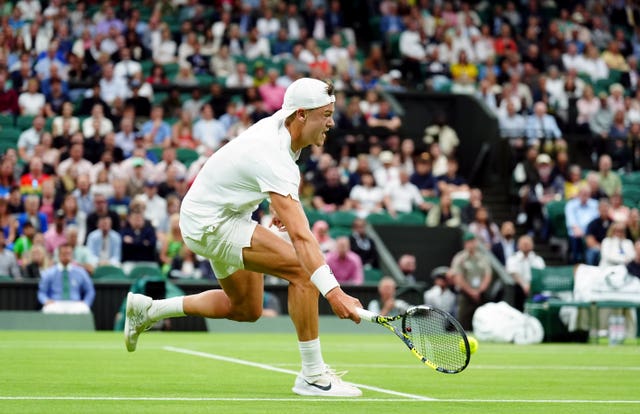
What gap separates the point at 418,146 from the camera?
79.8 ft

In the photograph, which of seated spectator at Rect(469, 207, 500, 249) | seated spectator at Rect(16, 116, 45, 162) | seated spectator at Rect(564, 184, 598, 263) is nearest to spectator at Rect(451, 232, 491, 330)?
seated spectator at Rect(469, 207, 500, 249)

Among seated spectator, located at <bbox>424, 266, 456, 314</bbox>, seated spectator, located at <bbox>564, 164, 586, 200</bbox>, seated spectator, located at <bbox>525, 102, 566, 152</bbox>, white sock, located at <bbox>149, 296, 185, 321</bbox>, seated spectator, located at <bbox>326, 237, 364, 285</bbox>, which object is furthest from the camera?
seated spectator, located at <bbox>525, 102, 566, 152</bbox>

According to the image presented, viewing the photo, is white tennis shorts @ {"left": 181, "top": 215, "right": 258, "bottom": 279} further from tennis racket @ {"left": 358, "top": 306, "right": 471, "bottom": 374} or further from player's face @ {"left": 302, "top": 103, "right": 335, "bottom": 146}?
tennis racket @ {"left": 358, "top": 306, "right": 471, "bottom": 374}

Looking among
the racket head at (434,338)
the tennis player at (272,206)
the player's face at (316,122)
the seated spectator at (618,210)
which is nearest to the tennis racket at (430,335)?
the racket head at (434,338)

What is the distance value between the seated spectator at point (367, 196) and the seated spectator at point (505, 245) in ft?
6.85

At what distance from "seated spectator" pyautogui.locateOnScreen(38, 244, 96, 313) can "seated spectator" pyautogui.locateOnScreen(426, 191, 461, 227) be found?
645 centimetres

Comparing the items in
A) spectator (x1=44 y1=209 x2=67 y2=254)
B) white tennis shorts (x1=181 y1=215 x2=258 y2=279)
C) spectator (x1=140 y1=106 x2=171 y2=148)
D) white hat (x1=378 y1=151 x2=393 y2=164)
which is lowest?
spectator (x1=44 y1=209 x2=67 y2=254)

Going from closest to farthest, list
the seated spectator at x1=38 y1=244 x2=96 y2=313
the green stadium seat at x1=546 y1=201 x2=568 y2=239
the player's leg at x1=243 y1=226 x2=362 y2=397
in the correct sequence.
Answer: the player's leg at x1=243 y1=226 x2=362 y2=397 < the seated spectator at x1=38 y1=244 x2=96 y2=313 < the green stadium seat at x1=546 y1=201 x2=568 y2=239

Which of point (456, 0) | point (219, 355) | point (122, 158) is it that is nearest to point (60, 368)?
point (219, 355)

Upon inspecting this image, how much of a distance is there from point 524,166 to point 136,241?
8.50m

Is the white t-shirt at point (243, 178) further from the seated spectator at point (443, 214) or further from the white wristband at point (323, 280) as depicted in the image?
the seated spectator at point (443, 214)

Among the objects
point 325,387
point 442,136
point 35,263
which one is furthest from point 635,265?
point 325,387

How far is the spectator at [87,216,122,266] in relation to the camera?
746 inches

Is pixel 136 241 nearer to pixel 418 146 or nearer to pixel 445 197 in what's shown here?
pixel 445 197
